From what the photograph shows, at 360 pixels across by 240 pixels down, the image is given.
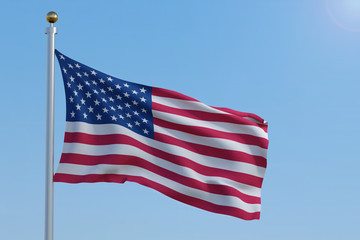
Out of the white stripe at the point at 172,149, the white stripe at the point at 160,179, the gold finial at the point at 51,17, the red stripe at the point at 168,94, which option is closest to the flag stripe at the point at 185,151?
the white stripe at the point at 172,149

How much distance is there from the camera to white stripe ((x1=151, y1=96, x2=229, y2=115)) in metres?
13.8

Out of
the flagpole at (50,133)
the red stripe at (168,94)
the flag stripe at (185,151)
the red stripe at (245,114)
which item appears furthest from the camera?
the red stripe at (245,114)

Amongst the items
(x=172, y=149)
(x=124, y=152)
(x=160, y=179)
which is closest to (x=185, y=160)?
(x=172, y=149)

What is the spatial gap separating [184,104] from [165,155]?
4.74 feet

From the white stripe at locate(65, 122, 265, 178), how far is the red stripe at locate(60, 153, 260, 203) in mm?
493

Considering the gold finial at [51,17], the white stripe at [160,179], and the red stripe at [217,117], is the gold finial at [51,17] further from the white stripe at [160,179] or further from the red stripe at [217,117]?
the red stripe at [217,117]

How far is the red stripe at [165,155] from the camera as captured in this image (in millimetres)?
12766

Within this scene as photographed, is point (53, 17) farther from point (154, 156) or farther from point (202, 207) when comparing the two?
point (202, 207)

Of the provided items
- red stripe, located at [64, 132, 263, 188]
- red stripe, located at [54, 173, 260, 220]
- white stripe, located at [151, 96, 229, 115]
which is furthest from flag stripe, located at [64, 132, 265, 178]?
white stripe, located at [151, 96, 229, 115]

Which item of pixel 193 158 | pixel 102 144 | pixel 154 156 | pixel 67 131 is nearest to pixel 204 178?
pixel 193 158

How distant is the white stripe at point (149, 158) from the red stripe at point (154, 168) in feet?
0.24

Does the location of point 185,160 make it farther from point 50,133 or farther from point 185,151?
point 50,133

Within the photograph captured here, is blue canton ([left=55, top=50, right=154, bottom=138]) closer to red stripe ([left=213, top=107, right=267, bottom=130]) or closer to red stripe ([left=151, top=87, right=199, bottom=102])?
red stripe ([left=151, top=87, right=199, bottom=102])

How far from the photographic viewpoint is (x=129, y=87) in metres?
13.5
